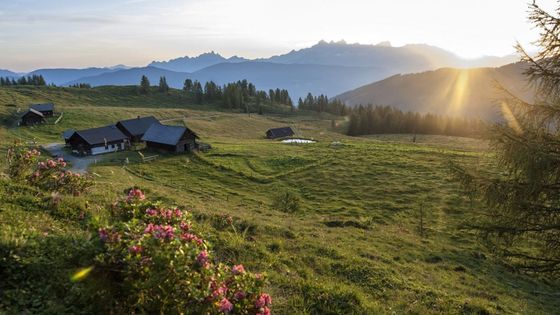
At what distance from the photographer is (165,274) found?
559cm

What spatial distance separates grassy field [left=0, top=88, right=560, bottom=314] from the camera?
11250 millimetres

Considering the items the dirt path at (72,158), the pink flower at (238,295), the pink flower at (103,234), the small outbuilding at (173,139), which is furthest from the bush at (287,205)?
the small outbuilding at (173,139)

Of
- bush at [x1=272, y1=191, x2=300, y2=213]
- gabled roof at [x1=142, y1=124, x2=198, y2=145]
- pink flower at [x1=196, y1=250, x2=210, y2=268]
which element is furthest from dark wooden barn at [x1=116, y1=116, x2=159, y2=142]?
pink flower at [x1=196, y1=250, x2=210, y2=268]

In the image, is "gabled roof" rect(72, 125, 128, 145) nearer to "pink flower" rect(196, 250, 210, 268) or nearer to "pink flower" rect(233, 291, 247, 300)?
"pink flower" rect(233, 291, 247, 300)

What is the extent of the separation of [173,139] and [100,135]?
13.6 meters

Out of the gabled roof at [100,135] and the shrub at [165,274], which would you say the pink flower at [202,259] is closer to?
the shrub at [165,274]

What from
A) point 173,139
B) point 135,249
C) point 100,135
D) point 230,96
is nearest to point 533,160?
point 135,249

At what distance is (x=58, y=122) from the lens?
88.3 m

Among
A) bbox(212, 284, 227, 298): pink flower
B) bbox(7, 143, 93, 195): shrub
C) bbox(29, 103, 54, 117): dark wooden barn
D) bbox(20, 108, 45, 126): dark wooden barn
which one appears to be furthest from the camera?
bbox(29, 103, 54, 117): dark wooden barn

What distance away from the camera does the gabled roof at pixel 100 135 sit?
62.9 meters

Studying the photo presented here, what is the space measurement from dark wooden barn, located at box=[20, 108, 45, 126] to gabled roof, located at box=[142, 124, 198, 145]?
3471cm

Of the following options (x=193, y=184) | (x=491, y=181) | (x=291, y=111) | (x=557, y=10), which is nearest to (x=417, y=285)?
(x=491, y=181)

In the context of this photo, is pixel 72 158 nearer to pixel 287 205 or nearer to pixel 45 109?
pixel 287 205

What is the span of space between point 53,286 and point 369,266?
11.8 metres
